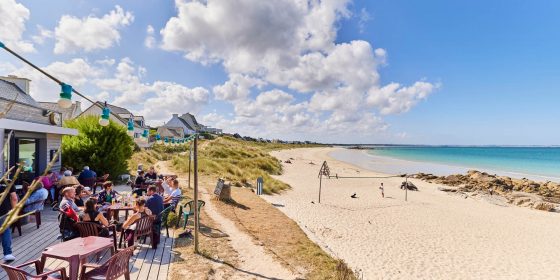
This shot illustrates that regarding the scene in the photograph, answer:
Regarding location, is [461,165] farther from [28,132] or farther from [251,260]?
[28,132]

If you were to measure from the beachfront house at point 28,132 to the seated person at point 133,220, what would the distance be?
6.36 metres

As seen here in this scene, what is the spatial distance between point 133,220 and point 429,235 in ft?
34.4

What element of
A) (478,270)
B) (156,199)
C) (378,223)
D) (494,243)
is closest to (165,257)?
(156,199)

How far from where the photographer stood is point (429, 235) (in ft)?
40.6

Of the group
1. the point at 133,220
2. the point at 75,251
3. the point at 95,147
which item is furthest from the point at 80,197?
the point at 95,147

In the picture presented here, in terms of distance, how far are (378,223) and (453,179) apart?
79.3 ft

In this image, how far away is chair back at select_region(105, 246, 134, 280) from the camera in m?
4.86

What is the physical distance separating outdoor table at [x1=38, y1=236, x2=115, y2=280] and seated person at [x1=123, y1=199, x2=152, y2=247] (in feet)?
4.40

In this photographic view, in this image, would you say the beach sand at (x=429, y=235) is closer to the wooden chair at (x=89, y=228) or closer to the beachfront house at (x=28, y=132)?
the wooden chair at (x=89, y=228)

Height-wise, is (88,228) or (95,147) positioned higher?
(95,147)

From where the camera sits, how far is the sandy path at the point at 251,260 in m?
6.94

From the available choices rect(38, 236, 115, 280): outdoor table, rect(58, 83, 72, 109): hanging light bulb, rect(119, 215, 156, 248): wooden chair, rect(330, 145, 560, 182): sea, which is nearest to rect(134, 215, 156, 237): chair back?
rect(119, 215, 156, 248): wooden chair

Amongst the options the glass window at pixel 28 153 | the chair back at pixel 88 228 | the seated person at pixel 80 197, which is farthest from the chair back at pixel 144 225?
the glass window at pixel 28 153

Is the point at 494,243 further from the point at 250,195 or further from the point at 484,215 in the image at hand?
the point at 250,195
